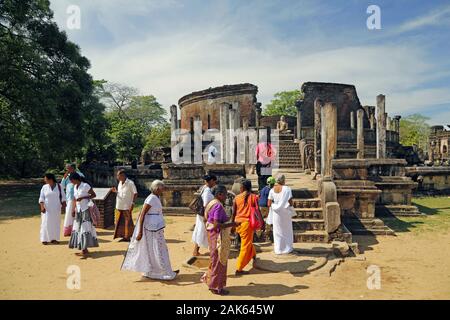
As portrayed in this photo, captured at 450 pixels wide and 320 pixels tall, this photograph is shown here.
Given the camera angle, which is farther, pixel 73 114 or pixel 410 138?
pixel 410 138

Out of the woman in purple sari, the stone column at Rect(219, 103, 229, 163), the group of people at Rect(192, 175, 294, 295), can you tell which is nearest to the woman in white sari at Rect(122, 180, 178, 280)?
the group of people at Rect(192, 175, 294, 295)

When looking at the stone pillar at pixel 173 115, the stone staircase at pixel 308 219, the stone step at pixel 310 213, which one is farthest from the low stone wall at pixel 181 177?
the stone pillar at pixel 173 115

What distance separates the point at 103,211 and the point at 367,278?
257 inches

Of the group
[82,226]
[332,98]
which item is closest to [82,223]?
[82,226]

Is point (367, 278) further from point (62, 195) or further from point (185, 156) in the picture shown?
point (185, 156)

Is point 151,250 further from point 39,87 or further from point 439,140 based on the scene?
point 439,140

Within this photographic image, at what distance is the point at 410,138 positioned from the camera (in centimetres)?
4138

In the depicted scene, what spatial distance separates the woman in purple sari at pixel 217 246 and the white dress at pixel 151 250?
813 millimetres

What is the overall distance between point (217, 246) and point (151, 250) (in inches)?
44.2

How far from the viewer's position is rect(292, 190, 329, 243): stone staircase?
7.18m

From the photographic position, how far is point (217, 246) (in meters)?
4.59

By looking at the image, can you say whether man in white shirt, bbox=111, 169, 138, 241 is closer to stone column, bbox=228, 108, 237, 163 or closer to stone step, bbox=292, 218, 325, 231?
stone step, bbox=292, 218, 325, 231

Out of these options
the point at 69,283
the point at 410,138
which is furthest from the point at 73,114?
the point at 410,138
